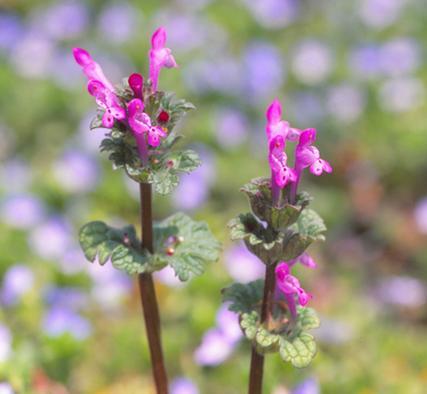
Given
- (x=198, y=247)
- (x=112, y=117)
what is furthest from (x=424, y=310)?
(x=112, y=117)

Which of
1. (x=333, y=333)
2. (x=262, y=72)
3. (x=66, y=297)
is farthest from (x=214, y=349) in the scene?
(x=262, y=72)

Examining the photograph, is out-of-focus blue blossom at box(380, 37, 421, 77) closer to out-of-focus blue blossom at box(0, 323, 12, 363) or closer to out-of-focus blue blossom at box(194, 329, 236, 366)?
out-of-focus blue blossom at box(194, 329, 236, 366)

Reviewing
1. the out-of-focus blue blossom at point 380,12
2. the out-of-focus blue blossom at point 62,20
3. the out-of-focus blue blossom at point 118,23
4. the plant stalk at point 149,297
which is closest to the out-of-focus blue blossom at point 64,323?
the plant stalk at point 149,297

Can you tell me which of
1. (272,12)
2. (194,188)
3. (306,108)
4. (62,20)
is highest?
(272,12)

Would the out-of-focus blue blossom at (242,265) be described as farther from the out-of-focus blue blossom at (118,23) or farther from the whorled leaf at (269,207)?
the out-of-focus blue blossom at (118,23)

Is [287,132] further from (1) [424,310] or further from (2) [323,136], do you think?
(2) [323,136]

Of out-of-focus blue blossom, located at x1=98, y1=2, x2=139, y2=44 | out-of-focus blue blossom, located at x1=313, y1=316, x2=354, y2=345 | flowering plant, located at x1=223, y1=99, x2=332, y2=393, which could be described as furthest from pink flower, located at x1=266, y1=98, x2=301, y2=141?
out-of-focus blue blossom, located at x1=98, y1=2, x2=139, y2=44

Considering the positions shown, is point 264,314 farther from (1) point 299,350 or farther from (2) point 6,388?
→ (2) point 6,388
